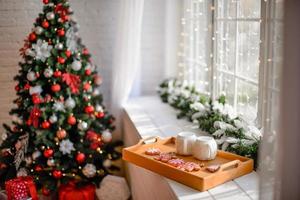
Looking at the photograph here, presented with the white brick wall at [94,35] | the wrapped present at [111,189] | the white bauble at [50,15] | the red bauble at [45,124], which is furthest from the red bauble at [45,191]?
the white bauble at [50,15]

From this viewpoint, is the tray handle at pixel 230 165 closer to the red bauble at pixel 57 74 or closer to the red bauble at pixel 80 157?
the red bauble at pixel 80 157

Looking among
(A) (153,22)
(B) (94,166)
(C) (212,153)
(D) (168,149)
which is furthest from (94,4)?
(C) (212,153)

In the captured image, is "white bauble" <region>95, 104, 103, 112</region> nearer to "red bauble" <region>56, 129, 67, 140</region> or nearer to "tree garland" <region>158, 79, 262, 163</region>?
"red bauble" <region>56, 129, 67, 140</region>

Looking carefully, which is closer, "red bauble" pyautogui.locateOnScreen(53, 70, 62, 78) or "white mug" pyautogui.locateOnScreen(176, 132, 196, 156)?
"white mug" pyautogui.locateOnScreen(176, 132, 196, 156)

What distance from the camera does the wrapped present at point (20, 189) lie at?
2.69 m

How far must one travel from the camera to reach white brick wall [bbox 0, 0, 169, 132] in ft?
11.0

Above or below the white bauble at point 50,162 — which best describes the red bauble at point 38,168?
below

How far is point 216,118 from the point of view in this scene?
8.34 feet

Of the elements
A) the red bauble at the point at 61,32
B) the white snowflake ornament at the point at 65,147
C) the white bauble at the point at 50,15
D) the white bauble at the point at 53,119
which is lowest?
the white snowflake ornament at the point at 65,147

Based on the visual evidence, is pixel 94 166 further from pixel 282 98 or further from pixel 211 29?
pixel 282 98

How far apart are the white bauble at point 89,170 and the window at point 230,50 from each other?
1027mm

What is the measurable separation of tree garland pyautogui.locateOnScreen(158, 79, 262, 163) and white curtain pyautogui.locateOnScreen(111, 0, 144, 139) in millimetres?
397

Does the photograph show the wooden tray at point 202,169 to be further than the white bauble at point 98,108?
No

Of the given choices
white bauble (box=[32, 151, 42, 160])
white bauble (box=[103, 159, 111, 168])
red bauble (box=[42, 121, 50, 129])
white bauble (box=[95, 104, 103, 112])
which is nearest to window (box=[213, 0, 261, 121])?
white bauble (box=[95, 104, 103, 112])
